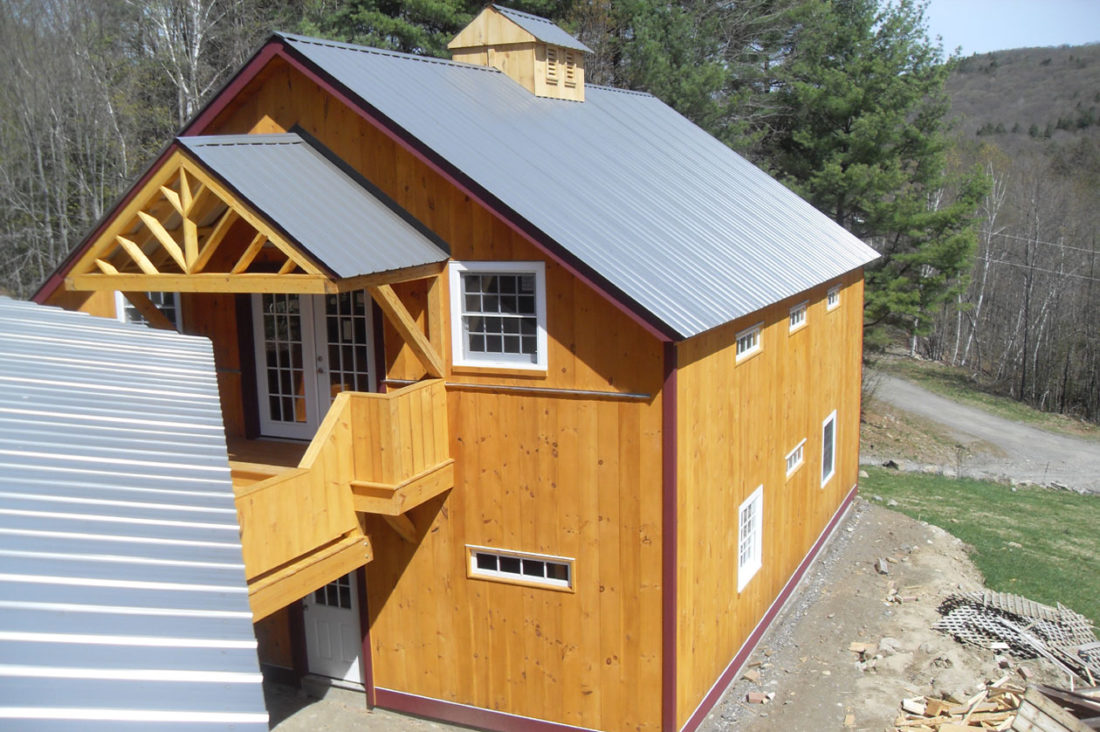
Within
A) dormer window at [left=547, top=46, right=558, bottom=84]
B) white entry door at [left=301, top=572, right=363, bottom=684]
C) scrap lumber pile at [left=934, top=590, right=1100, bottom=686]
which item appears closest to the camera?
white entry door at [left=301, top=572, right=363, bottom=684]

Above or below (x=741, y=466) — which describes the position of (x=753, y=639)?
below

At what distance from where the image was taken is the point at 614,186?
12531mm

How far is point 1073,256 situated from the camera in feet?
134

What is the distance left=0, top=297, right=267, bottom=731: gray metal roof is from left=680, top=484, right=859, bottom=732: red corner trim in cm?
692

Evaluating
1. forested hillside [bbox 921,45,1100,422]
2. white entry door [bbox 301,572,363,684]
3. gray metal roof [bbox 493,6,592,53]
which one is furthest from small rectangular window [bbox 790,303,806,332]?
forested hillside [bbox 921,45,1100,422]

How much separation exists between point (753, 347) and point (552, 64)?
6293 mm

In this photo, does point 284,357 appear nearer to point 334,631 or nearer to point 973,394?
point 334,631

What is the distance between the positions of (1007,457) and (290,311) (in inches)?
978

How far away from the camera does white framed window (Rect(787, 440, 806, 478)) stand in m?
14.4

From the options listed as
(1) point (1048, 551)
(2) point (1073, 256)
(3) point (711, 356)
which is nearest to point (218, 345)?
(3) point (711, 356)

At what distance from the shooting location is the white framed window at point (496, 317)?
33.8 ft

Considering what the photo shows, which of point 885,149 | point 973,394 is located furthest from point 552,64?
point 973,394

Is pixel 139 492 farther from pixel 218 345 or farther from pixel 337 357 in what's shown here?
pixel 218 345

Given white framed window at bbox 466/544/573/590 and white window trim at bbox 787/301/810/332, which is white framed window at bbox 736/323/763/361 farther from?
white framed window at bbox 466/544/573/590
